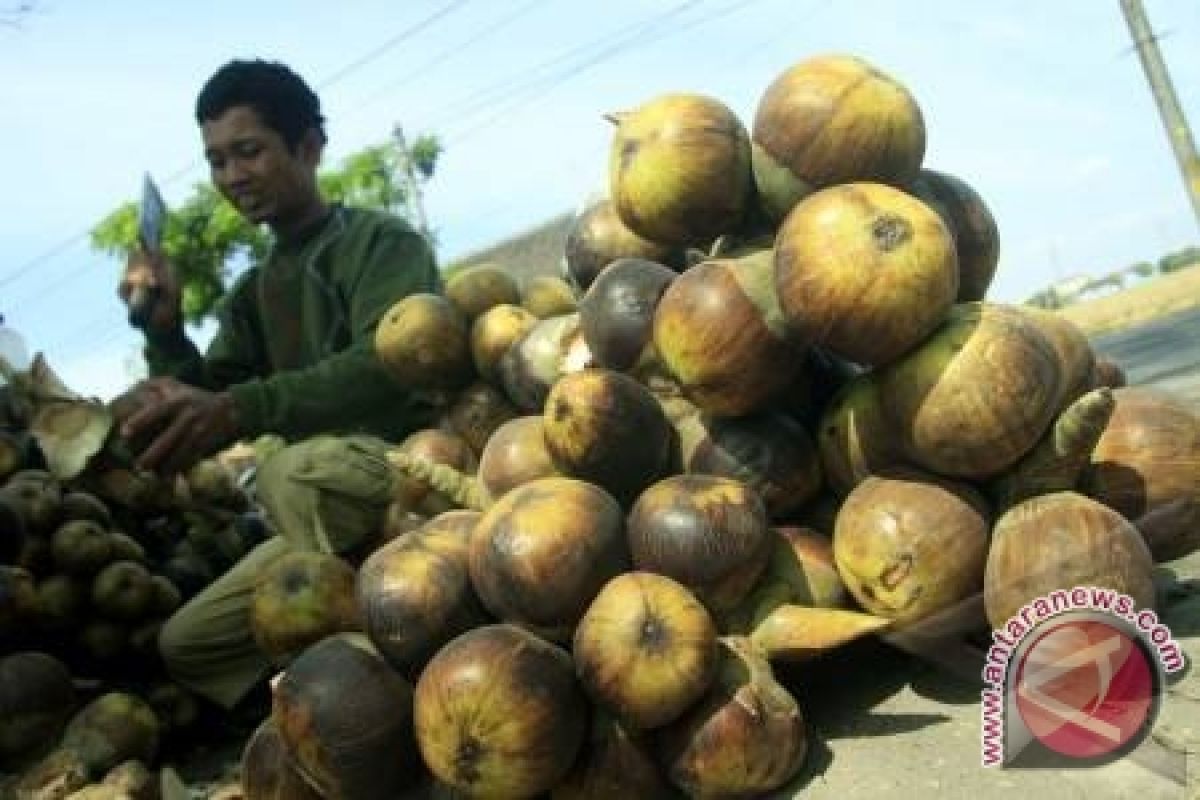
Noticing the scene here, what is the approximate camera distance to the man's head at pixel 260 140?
455cm

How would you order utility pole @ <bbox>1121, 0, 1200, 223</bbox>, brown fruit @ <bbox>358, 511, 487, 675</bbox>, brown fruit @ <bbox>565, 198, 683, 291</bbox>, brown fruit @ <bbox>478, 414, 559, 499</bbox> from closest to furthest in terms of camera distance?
1. brown fruit @ <bbox>358, 511, 487, 675</bbox>
2. brown fruit @ <bbox>478, 414, 559, 499</bbox>
3. brown fruit @ <bbox>565, 198, 683, 291</bbox>
4. utility pole @ <bbox>1121, 0, 1200, 223</bbox>

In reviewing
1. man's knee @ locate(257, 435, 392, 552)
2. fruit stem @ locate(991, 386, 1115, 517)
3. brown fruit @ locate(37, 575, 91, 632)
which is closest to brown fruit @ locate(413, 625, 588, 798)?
fruit stem @ locate(991, 386, 1115, 517)

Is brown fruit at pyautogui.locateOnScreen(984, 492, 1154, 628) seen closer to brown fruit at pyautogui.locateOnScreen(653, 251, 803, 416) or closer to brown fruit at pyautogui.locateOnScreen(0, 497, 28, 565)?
brown fruit at pyautogui.locateOnScreen(653, 251, 803, 416)

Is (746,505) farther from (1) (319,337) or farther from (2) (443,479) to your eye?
(1) (319,337)

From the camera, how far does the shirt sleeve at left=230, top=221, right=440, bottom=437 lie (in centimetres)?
399

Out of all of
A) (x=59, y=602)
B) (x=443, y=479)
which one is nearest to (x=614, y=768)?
(x=443, y=479)

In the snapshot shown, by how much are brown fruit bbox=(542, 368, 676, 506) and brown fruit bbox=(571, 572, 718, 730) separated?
1.32 ft

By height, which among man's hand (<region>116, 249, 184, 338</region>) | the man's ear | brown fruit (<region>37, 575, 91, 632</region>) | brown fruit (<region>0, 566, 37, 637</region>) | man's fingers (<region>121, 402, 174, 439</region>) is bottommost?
brown fruit (<region>37, 575, 91, 632</region>)

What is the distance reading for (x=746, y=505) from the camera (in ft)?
7.59

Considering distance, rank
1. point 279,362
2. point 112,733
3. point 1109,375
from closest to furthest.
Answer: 1. point 1109,375
2. point 112,733
3. point 279,362

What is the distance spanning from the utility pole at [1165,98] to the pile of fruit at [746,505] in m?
18.0

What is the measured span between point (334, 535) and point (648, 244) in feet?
4.04

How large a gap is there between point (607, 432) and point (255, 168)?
8.83ft

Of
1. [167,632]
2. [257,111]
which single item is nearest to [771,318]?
[167,632]
